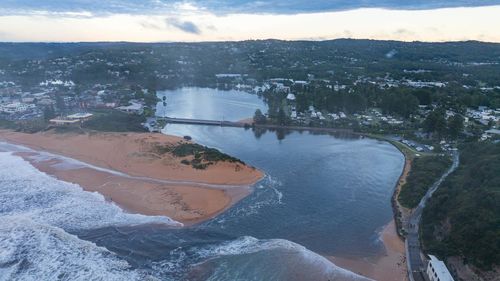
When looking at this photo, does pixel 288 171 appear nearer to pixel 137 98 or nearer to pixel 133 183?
pixel 133 183

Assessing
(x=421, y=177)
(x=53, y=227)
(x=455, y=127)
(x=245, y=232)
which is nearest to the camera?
(x=245, y=232)

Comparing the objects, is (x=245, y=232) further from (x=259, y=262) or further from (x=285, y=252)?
(x=259, y=262)

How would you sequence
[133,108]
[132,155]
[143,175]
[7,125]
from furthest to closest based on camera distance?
[133,108] → [7,125] → [132,155] → [143,175]

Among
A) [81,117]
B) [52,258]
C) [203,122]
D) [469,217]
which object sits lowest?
[52,258]

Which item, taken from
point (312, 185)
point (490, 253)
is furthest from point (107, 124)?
point (490, 253)

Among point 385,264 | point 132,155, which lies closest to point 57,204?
point 132,155

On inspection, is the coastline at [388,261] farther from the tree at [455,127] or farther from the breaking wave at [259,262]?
the tree at [455,127]

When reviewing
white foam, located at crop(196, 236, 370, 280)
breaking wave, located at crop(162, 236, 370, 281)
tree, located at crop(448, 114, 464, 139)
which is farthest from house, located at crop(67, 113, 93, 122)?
tree, located at crop(448, 114, 464, 139)
